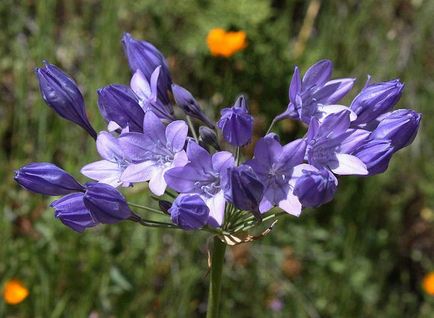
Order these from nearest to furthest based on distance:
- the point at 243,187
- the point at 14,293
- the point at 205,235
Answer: the point at 243,187, the point at 14,293, the point at 205,235

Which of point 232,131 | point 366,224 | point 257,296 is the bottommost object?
point 257,296

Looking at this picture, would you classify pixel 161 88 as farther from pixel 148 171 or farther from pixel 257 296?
pixel 257 296

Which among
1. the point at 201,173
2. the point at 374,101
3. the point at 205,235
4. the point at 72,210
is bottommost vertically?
the point at 205,235

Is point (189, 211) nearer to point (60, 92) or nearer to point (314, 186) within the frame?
point (314, 186)

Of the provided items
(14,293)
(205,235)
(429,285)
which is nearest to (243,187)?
(14,293)

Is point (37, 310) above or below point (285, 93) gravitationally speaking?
below

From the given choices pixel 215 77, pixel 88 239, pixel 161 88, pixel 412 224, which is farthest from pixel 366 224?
pixel 161 88

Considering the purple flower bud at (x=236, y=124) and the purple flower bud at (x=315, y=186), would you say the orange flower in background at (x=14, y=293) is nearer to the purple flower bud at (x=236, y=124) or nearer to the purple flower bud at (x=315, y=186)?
the purple flower bud at (x=236, y=124)
